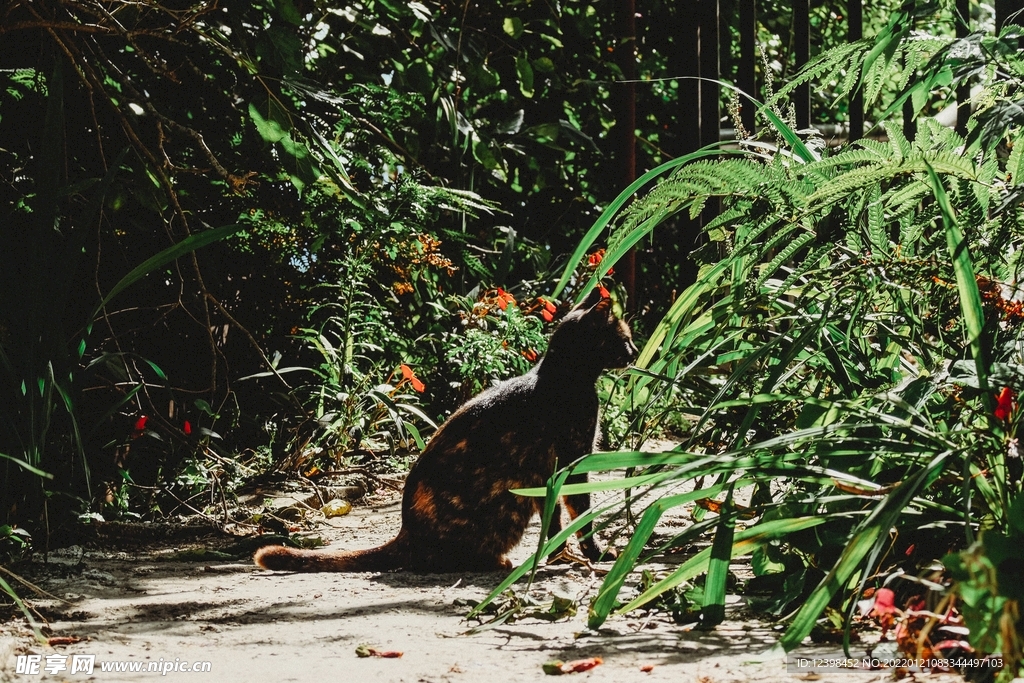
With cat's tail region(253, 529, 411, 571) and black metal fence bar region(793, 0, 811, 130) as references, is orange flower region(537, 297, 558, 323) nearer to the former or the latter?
black metal fence bar region(793, 0, 811, 130)

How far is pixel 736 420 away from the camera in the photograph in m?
2.83

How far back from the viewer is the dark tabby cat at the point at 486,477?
2822 millimetres

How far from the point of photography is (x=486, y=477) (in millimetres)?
2906

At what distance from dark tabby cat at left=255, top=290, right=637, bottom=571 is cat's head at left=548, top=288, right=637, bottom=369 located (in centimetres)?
6

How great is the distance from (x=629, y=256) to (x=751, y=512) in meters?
3.07

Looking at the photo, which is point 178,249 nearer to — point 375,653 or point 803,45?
point 375,653

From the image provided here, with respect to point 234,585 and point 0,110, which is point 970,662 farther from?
point 0,110

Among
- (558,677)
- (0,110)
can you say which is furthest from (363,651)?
(0,110)

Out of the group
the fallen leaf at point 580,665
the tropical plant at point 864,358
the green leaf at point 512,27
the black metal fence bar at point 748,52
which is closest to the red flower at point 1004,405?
the tropical plant at point 864,358

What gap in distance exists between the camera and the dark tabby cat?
9.26 ft

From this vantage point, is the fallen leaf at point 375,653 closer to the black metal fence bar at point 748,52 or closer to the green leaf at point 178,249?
the green leaf at point 178,249

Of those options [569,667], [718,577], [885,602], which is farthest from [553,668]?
[885,602]

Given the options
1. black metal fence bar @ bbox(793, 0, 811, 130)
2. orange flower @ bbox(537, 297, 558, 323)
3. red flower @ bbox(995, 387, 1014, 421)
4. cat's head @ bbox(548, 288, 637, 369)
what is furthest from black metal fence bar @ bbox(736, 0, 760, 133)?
red flower @ bbox(995, 387, 1014, 421)

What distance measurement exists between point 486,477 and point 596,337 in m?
0.68
